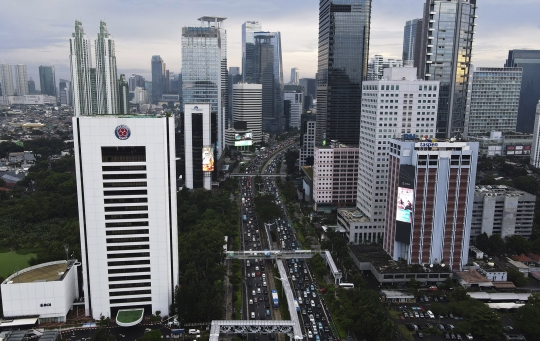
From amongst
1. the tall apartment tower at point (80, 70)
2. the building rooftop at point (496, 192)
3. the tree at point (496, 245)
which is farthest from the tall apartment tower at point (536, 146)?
the tall apartment tower at point (80, 70)

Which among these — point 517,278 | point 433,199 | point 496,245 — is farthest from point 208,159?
point 517,278

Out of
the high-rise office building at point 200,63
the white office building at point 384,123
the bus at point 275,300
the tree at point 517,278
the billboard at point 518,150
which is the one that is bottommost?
the bus at point 275,300

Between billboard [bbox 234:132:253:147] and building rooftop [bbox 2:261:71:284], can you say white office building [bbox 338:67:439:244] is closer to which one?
building rooftop [bbox 2:261:71:284]

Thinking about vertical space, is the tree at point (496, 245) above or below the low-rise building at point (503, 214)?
below

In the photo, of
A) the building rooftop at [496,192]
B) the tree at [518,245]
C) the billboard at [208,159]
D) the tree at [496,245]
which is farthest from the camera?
the billboard at [208,159]

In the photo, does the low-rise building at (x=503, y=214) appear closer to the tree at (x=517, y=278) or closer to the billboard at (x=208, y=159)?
the tree at (x=517, y=278)

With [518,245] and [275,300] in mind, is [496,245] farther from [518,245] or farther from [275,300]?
[275,300]

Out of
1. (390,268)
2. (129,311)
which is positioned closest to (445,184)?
(390,268)

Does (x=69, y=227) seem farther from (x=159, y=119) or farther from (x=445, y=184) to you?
(x=445, y=184)
